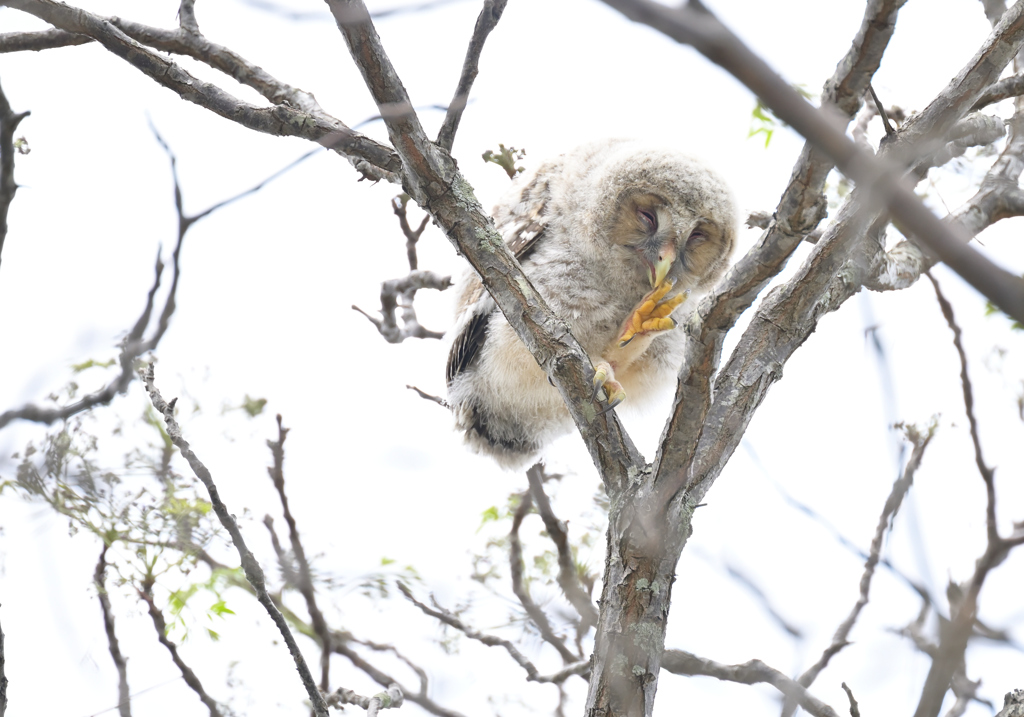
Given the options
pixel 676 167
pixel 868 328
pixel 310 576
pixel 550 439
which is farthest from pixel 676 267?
pixel 868 328

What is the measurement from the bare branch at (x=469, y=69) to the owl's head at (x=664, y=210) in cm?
143

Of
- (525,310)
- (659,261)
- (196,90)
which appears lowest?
(525,310)

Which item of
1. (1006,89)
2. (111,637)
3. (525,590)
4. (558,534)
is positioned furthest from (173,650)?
(1006,89)

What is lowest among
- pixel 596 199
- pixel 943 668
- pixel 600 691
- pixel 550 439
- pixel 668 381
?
pixel 943 668

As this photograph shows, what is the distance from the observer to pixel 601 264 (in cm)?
337

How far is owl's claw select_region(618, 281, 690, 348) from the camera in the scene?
3.05m

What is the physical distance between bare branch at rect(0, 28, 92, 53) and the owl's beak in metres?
2.17

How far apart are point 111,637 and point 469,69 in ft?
6.48

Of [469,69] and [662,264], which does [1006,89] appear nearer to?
[662,264]

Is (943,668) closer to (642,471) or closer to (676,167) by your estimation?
(642,471)

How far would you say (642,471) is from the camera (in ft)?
6.79

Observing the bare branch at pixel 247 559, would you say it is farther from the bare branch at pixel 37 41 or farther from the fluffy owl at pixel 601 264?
the fluffy owl at pixel 601 264

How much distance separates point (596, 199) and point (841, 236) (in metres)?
1.58

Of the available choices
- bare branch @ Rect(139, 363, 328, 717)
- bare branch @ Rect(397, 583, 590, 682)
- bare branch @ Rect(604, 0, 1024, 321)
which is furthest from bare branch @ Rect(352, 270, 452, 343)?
bare branch @ Rect(604, 0, 1024, 321)
